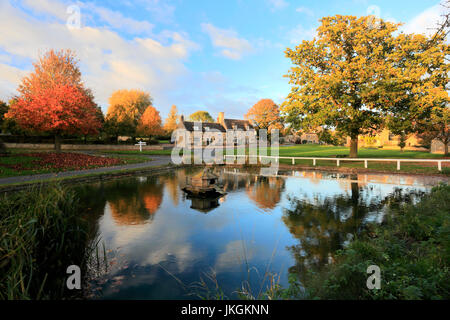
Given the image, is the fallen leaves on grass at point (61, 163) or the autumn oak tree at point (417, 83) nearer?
the fallen leaves on grass at point (61, 163)

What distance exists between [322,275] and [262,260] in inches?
57.4

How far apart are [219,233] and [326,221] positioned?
380 cm

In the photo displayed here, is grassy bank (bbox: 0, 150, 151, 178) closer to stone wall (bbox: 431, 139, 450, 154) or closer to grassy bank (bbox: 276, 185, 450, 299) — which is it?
grassy bank (bbox: 276, 185, 450, 299)

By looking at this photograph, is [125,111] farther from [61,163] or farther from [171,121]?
[61,163]

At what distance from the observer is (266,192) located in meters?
13.7

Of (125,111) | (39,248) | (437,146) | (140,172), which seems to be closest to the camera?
(39,248)

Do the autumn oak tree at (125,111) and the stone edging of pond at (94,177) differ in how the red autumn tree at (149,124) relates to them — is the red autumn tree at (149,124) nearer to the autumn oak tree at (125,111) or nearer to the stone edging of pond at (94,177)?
the autumn oak tree at (125,111)

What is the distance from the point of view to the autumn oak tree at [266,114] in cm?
6938

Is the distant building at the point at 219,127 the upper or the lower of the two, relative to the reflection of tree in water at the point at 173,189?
upper

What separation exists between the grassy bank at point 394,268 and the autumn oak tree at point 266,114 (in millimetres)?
62080

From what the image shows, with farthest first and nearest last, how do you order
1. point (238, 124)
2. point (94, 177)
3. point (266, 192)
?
1. point (238, 124)
2. point (94, 177)
3. point (266, 192)

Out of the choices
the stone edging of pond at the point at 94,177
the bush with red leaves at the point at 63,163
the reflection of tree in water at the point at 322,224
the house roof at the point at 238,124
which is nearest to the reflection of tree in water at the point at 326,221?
the reflection of tree in water at the point at 322,224

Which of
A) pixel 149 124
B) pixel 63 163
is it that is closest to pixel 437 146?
pixel 63 163
